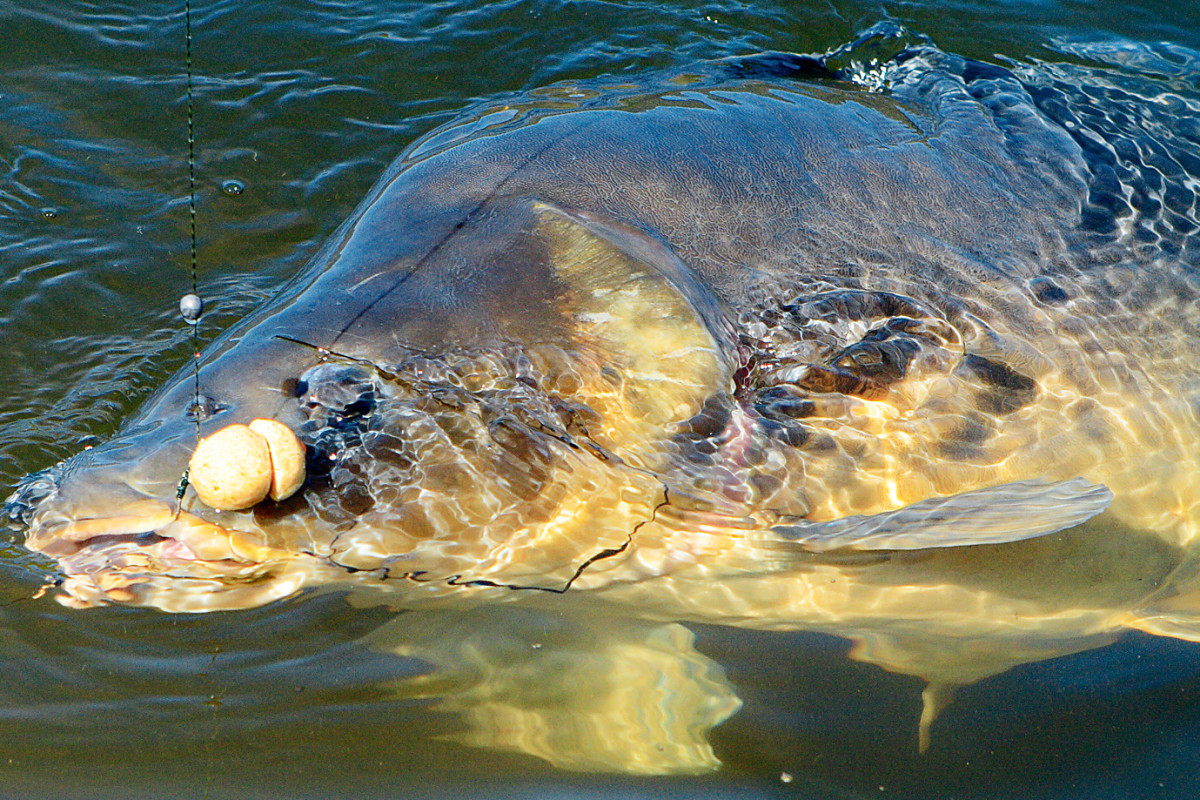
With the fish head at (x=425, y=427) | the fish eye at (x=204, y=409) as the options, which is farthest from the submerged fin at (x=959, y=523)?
the fish eye at (x=204, y=409)

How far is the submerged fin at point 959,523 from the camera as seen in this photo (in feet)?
→ 11.5

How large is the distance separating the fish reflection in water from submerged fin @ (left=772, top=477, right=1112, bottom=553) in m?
0.01

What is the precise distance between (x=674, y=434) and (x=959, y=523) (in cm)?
95

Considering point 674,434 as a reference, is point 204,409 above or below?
above

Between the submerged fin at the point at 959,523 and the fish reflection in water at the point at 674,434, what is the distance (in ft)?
0.04

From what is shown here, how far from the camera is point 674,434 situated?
3.54 metres

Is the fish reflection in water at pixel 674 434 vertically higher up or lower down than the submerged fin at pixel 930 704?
higher up

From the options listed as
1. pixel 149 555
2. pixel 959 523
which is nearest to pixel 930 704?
pixel 959 523

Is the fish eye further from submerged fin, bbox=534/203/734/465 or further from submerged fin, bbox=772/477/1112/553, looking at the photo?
submerged fin, bbox=772/477/1112/553

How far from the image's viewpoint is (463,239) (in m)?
3.82

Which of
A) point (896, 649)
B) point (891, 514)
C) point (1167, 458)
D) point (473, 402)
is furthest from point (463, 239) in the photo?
point (1167, 458)

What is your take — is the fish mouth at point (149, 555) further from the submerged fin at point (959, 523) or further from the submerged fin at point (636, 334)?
the submerged fin at point (959, 523)

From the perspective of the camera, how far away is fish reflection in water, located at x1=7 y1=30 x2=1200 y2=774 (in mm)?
3217

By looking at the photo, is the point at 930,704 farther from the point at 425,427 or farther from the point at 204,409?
the point at 204,409
